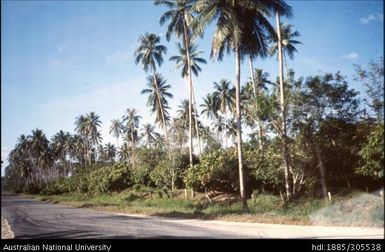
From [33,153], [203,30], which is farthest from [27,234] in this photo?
[33,153]

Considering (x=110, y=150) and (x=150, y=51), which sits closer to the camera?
(x=150, y=51)

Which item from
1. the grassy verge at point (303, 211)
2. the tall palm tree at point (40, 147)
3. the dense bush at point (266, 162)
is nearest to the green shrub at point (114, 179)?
the grassy verge at point (303, 211)

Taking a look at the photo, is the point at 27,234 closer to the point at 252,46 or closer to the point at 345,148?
Result: the point at 252,46

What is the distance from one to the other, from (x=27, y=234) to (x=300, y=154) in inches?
647

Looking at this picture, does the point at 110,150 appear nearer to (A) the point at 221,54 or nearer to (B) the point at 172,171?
(B) the point at 172,171

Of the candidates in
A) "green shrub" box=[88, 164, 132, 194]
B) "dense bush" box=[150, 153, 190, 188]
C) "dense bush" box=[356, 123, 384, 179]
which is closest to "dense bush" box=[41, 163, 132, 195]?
"green shrub" box=[88, 164, 132, 194]

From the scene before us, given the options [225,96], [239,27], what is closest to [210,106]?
[225,96]

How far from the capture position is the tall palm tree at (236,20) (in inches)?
807

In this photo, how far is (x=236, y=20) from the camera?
20484 mm

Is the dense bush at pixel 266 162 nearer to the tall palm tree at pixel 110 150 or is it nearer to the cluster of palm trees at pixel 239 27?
the cluster of palm trees at pixel 239 27

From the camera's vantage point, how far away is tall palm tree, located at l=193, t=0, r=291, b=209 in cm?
2050

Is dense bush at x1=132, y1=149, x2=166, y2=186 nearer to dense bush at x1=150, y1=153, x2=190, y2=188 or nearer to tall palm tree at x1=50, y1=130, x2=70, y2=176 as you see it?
dense bush at x1=150, y1=153, x2=190, y2=188

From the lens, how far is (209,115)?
→ 185ft
